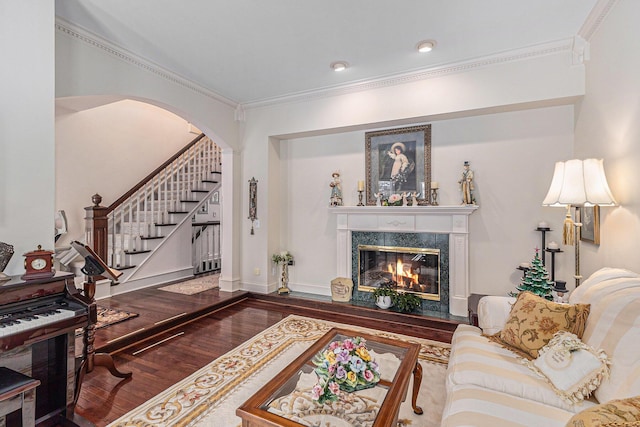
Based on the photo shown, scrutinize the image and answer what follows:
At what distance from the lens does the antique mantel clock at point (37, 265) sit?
77.6 inches

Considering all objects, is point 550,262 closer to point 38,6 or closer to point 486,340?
point 486,340

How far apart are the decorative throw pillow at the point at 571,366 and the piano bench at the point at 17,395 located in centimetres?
258

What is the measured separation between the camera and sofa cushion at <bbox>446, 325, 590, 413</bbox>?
1.51 m

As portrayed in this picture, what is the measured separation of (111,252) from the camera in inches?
183

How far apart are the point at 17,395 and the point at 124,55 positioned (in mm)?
3209

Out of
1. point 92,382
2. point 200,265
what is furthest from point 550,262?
point 200,265

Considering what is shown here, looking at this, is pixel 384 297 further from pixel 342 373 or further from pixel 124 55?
pixel 124 55

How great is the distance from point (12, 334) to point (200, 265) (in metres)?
4.61

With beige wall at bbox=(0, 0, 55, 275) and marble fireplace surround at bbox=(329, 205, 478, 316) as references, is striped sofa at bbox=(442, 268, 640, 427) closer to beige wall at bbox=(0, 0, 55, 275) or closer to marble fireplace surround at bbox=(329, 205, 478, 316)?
marble fireplace surround at bbox=(329, 205, 478, 316)

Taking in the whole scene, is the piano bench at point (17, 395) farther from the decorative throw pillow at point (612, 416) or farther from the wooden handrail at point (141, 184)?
the wooden handrail at point (141, 184)

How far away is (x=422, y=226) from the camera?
13.1 feet

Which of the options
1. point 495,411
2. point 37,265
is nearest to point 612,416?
point 495,411

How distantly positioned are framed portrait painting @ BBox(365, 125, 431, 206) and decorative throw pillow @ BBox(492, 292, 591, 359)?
7.17 feet

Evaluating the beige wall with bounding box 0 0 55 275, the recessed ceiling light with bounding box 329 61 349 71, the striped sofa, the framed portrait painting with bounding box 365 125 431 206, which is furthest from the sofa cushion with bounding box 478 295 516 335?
the beige wall with bounding box 0 0 55 275
